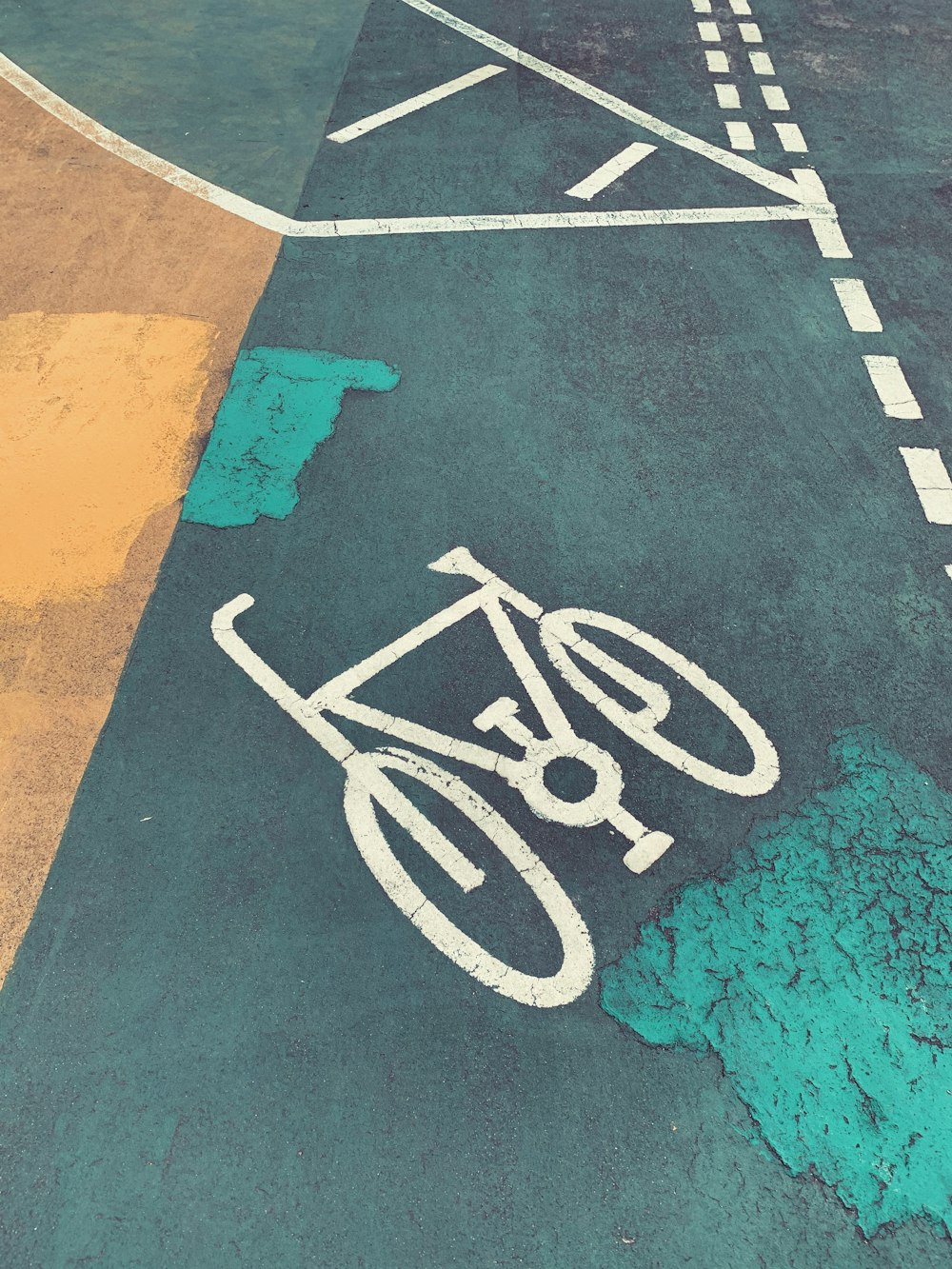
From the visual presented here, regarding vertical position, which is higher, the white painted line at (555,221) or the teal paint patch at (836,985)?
the white painted line at (555,221)

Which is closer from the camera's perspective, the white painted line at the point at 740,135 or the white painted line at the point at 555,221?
the white painted line at the point at 555,221

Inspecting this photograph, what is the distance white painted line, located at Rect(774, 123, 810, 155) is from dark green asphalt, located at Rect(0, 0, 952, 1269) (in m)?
0.15

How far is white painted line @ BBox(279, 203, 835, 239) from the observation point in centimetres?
917

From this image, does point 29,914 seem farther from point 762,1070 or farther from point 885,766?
point 885,766

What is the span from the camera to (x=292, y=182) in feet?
32.1

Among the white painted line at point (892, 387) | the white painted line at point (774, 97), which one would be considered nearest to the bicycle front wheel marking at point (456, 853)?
the white painted line at point (892, 387)

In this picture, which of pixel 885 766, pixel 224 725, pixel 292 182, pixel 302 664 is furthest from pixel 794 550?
pixel 292 182

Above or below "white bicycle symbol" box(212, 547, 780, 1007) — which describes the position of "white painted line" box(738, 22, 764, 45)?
above

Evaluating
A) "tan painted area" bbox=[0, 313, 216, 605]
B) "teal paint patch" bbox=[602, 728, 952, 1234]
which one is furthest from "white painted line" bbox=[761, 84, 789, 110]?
"teal paint patch" bbox=[602, 728, 952, 1234]

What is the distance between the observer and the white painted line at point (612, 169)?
377 inches

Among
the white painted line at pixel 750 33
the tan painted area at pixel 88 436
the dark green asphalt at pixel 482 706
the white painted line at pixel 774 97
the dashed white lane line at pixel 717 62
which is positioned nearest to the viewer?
the dark green asphalt at pixel 482 706

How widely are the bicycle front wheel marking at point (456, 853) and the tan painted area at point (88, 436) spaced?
253 cm

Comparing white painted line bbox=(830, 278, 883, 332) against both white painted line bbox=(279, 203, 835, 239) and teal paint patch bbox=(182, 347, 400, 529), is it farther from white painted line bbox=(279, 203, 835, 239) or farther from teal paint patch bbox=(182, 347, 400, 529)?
teal paint patch bbox=(182, 347, 400, 529)

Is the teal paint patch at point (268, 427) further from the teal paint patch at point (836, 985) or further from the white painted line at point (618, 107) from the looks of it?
the white painted line at point (618, 107)
